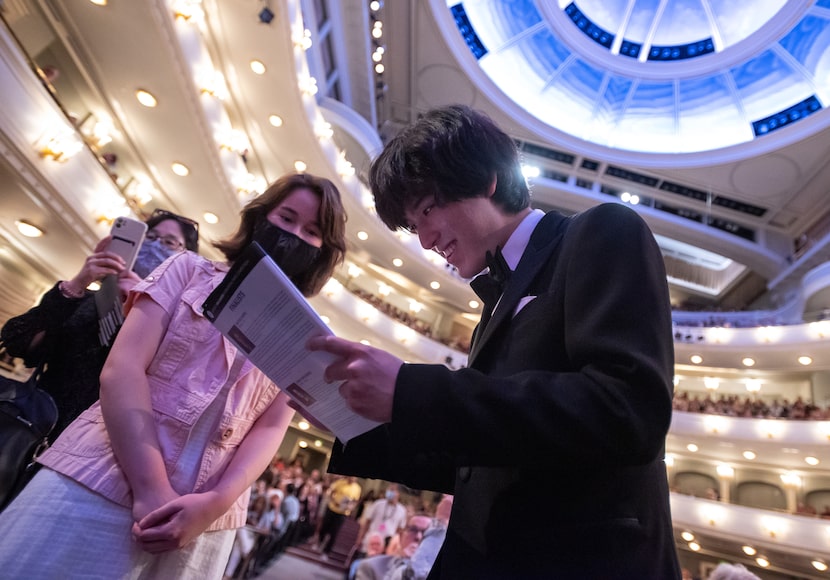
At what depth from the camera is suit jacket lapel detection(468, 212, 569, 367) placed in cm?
116

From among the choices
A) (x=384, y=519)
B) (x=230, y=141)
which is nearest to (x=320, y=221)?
(x=384, y=519)

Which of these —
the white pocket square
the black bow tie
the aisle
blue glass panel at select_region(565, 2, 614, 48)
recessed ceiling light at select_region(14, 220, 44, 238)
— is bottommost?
the aisle

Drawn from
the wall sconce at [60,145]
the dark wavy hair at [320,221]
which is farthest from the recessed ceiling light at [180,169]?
the dark wavy hair at [320,221]

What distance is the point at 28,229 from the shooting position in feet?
30.5

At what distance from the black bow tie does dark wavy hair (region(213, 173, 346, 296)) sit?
0.82 metres

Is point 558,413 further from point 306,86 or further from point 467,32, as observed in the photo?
point 467,32

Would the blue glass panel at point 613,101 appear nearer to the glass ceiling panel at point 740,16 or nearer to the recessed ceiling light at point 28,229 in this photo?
the glass ceiling panel at point 740,16

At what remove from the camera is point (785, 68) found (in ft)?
66.3

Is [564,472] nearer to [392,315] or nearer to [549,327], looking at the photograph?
[549,327]

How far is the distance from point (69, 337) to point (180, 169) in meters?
11.3

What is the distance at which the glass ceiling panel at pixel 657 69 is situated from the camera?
65.7ft

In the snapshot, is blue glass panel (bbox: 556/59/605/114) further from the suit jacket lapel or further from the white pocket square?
the white pocket square

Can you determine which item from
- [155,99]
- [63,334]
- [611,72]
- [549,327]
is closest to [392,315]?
[155,99]

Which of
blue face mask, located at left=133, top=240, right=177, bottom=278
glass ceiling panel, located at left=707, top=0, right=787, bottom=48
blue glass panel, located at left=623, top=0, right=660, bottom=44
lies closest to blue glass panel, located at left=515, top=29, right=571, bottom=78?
blue glass panel, located at left=623, top=0, right=660, bottom=44
